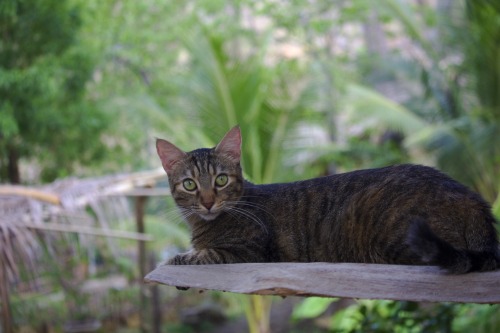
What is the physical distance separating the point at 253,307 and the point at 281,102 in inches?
68.1

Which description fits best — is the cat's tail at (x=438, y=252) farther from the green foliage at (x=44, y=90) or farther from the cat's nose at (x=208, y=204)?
the green foliage at (x=44, y=90)

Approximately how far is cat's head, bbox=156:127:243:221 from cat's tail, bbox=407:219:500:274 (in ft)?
2.56

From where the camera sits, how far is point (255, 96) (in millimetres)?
5422

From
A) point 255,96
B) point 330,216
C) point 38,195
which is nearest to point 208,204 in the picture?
point 330,216

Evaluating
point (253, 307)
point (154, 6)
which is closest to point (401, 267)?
point (253, 307)

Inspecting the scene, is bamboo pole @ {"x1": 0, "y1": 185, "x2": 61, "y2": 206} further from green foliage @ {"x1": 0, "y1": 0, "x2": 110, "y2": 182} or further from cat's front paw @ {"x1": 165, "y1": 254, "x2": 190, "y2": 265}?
cat's front paw @ {"x1": 165, "y1": 254, "x2": 190, "y2": 265}

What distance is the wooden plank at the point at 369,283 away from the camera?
1.51 metres

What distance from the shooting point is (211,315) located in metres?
10.1

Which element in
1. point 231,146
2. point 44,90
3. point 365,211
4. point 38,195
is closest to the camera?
point 365,211

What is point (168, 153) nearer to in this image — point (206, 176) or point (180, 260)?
point (206, 176)

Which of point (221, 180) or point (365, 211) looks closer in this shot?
point (365, 211)

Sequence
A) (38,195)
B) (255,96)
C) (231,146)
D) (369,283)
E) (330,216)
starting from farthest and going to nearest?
(255,96)
(38,195)
(231,146)
(330,216)
(369,283)

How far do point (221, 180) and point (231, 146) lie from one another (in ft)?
0.38

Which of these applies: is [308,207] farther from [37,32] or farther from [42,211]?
[37,32]
